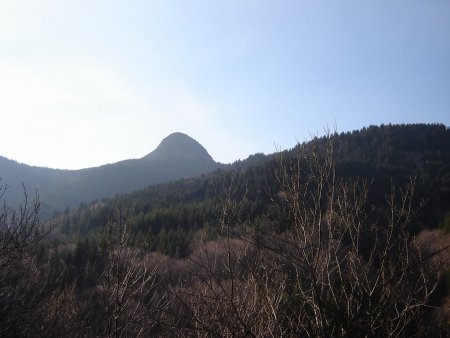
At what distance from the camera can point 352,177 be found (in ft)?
177

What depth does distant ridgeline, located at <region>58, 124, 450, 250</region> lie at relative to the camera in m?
53.2

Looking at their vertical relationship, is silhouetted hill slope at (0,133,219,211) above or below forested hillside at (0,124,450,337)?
above

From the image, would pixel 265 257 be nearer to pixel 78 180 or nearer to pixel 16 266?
pixel 16 266

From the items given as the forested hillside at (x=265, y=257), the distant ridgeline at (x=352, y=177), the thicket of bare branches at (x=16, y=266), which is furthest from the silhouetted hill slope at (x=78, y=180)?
the thicket of bare branches at (x=16, y=266)

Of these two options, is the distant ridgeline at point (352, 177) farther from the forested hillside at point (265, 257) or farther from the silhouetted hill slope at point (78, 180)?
the silhouetted hill slope at point (78, 180)

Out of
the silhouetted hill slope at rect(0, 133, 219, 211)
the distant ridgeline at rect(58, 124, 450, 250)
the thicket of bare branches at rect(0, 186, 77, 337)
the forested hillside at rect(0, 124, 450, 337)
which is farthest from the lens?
the silhouetted hill slope at rect(0, 133, 219, 211)

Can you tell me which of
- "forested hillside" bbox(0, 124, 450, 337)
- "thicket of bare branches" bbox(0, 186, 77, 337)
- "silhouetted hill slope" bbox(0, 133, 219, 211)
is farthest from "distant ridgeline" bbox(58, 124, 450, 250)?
"silhouetted hill slope" bbox(0, 133, 219, 211)

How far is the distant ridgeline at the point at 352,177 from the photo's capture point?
53250mm

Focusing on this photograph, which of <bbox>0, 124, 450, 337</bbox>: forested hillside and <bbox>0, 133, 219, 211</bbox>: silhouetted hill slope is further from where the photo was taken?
<bbox>0, 133, 219, 211</bbox>: silhouetted hill slope

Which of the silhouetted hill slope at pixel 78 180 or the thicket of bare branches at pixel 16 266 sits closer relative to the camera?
the thicket of bare branches at pixel 16 266

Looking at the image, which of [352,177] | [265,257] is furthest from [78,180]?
[265,257]

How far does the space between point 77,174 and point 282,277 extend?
16499 cm

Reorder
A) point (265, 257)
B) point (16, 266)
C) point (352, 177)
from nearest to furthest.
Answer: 1. point (265, 257)
2. point (16, 266)
3. point (352, 177)

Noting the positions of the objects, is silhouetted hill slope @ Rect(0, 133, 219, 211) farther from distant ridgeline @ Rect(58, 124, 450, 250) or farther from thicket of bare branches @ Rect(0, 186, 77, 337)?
thicket of bare branches @ Rect(0, 186, 77, 337)
